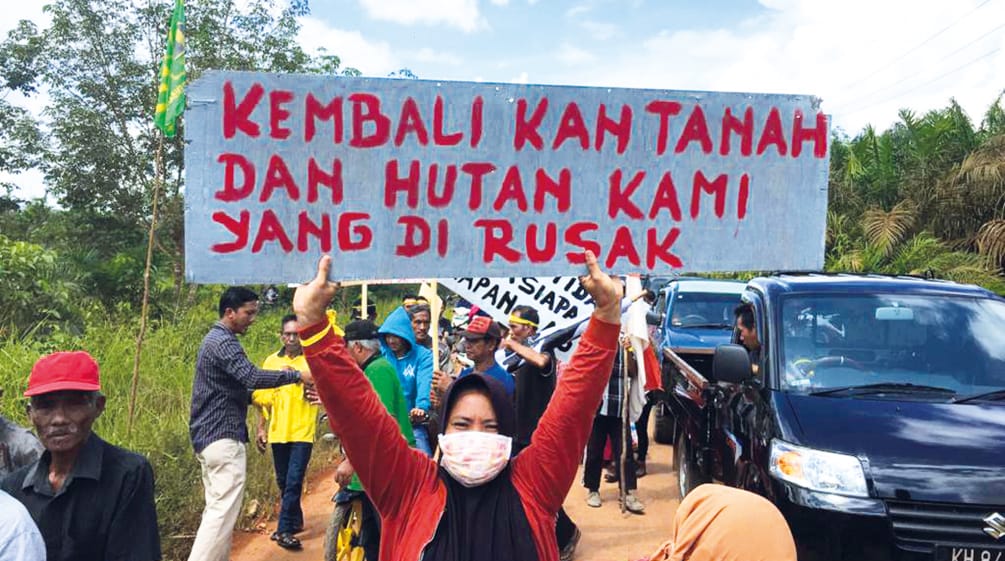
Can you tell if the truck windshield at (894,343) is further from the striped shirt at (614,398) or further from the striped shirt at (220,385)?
the striped shirt at (220,385)

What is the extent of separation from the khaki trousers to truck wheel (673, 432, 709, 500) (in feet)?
11.3

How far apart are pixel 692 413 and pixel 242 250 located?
491cm

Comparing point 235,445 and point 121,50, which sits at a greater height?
point 121,50

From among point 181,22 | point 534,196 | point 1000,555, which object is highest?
point 181,22

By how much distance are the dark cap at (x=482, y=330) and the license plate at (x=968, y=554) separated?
2650mm

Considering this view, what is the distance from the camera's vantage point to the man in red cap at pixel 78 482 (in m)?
2.52

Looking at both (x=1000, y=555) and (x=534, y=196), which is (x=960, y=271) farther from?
(x=534, y=196)

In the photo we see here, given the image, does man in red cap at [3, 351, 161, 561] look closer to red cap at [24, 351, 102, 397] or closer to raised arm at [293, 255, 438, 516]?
red cap at [24, 351, 102, 397]

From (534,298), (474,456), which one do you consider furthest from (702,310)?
(474,456)

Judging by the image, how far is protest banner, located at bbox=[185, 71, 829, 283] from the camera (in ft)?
7.43

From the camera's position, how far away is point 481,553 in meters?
2.03

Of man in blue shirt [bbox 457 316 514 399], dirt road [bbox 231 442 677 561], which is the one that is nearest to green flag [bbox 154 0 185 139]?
man in blue shirt [bbox 457 316 514 399]

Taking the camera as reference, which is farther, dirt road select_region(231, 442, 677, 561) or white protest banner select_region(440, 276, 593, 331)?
white protest banner select_region(440, 276, 593, 331)

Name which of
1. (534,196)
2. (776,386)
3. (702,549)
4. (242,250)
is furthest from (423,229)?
(776,386)
